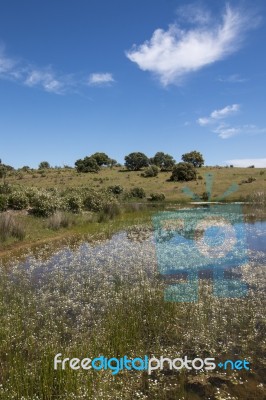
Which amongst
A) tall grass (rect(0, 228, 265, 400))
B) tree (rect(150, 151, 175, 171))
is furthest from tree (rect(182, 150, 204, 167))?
tall grass (rect(0, 228, 265, 400))

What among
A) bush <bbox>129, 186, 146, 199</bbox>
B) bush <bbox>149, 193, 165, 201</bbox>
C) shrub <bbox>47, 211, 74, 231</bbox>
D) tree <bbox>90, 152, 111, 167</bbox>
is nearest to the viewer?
shrub <bbox>47, 211, 74, 231</bbox>

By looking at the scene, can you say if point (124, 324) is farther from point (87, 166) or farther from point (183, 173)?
point (87, 166)

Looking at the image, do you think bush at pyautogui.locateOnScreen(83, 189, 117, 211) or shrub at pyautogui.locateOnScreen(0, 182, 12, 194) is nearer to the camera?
shrub at pyautogui.locateOnScreen(0, 182, 12, 194)

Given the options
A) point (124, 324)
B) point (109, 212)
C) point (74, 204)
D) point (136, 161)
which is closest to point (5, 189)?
point (74, 204)

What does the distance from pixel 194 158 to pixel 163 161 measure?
9408 millimetres

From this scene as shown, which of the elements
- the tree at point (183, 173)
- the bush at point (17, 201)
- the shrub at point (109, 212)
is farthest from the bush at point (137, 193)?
the bush at point (17, 201)

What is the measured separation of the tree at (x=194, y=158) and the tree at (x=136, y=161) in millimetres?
11078

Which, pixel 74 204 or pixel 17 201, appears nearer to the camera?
pixel 17 201

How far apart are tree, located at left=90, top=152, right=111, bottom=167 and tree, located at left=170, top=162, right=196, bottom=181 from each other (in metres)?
45.0

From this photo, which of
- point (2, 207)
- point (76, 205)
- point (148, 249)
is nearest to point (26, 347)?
point (148, 249)

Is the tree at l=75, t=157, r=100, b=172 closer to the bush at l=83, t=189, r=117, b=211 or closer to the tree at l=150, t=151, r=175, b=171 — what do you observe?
the tree at l=150, t=151, r=175, b=171

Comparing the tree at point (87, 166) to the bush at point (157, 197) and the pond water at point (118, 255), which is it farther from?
the pond water at point (118, 255)

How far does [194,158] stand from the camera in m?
95.8

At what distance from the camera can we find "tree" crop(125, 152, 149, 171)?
319 feet
